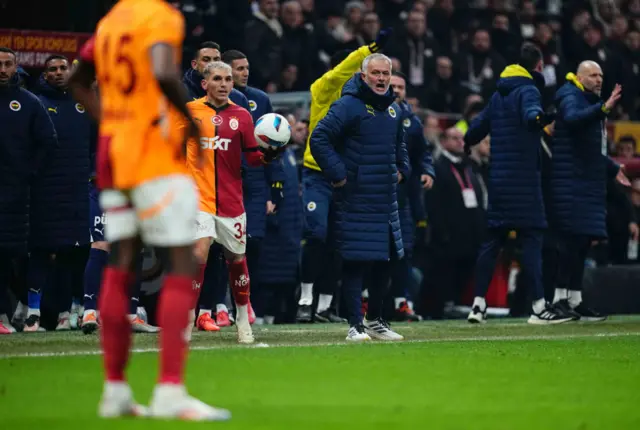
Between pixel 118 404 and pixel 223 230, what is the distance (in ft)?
15.3

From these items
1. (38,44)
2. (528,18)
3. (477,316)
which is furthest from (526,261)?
(528,18)

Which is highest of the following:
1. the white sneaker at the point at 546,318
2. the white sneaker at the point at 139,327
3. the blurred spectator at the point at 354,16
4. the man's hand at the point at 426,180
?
the blurred spectator at the point at 354,16

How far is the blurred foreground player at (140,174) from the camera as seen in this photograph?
6875 millimetres

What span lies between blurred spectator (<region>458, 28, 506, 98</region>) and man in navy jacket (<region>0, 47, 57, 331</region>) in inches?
437

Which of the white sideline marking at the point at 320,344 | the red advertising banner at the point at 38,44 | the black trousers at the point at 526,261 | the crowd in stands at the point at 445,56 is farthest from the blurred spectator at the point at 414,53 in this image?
the white sideline marking at the point at 320,344

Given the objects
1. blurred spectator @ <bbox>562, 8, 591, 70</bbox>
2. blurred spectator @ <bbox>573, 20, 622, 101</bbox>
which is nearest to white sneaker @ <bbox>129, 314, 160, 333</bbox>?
blurred spectator @ <bbox>573, 20, 622, 101</bbox>

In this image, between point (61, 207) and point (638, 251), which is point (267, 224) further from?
point (638, 251)

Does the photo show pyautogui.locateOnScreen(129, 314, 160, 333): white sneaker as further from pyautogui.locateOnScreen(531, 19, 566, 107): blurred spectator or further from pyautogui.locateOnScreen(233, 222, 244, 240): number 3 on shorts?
pyautogui.locateOnScreen(531, 19, 566, 107): blurred spectator

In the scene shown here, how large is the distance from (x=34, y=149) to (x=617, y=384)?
712 centimetres

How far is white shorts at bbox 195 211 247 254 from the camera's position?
37.2 ft

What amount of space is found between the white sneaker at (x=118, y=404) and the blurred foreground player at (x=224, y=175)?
452 centimetres

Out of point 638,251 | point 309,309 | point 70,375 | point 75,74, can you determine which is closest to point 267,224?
point 309,309

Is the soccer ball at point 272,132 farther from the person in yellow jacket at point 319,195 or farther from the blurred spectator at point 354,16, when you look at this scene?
the blurred spectator at point 354,16

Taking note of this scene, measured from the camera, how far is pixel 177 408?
21.8ft
